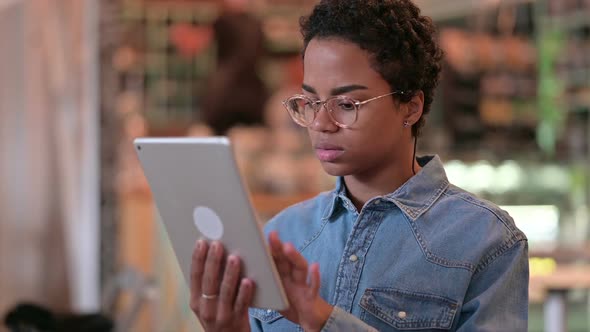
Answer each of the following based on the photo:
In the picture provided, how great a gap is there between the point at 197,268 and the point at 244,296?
8cm

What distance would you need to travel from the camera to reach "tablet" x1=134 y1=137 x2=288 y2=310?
3.89ft

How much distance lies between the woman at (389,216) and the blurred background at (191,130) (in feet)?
5.77

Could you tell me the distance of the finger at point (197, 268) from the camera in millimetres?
1263

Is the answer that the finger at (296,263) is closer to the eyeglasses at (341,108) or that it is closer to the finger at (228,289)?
the finger at (228,289)

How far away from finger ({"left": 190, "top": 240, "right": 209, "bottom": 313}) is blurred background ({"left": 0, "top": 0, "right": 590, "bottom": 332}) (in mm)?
1735

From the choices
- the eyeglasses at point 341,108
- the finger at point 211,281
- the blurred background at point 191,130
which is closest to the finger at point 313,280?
the finger at point 211,281

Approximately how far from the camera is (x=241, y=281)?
125cm

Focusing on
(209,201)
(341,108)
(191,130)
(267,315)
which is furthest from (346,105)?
(191,130)

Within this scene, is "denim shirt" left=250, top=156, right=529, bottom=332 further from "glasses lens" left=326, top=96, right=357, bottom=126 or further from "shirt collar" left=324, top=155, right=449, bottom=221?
"glasses lens" left=326, top=96, right=357, bottom=126

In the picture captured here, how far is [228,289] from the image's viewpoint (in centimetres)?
125

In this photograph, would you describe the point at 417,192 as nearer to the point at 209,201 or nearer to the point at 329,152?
the point at 329,152

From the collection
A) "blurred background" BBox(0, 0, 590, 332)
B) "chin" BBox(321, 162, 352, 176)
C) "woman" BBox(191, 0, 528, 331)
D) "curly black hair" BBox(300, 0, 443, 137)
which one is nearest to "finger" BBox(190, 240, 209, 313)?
"woman" BBox(191, 0, 528, 331)

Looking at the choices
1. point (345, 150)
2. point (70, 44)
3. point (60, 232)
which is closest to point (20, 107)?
point (70, 44)

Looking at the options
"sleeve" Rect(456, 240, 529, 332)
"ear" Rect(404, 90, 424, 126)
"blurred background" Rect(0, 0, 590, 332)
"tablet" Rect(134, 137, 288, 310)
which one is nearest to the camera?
"tablet" Rect(134, 137, 288, 310)
